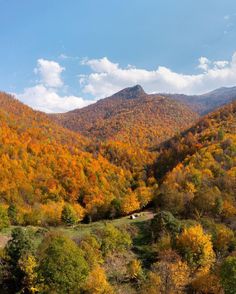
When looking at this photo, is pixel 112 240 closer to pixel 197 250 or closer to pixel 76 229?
pixel 197 250

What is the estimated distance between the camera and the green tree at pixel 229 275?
3388 cm

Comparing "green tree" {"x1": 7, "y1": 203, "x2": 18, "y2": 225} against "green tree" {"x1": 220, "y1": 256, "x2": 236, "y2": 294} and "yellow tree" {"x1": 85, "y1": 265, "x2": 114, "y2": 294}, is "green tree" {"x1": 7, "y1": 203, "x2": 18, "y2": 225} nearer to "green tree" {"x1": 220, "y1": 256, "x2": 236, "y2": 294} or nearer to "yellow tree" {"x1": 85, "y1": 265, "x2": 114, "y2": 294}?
"yellow tree" {"x1": 85, "y1": 265, "x2": 114, "y2": 294}

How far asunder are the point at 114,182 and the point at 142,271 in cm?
10315

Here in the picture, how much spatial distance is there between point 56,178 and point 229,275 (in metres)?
110

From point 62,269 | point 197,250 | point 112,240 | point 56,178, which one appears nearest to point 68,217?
point 112,240

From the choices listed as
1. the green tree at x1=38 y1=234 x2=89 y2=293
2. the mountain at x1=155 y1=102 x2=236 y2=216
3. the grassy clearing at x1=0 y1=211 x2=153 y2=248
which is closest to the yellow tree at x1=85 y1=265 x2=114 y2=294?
the green tree at x1=38 y1=234 x2=89 y2=293

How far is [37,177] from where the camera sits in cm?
13075

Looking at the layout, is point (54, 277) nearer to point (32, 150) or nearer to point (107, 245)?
point (107, 245)

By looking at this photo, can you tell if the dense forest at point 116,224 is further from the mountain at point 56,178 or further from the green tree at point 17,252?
the mountain at point 56,178

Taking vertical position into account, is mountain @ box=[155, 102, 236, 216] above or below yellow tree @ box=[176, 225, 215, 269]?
above

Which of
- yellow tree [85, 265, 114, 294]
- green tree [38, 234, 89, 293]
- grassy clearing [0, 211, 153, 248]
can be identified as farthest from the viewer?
grassy clearing [0, 211, 153, 248]

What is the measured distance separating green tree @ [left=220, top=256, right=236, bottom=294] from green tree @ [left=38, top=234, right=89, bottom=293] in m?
15.4

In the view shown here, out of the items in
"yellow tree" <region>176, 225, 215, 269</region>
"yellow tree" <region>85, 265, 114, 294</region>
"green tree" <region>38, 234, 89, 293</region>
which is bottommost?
"yellow tree" <region>176, 225, 215, 269</region>

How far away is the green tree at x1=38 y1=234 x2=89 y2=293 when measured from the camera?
121ft
